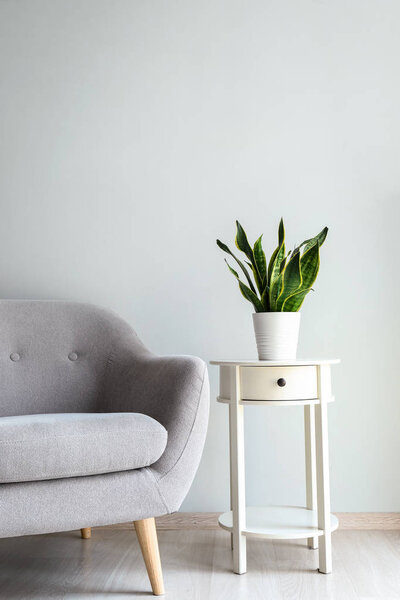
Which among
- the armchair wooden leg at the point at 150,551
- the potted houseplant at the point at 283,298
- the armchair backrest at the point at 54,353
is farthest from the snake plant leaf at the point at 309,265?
the armchair wooden leg at the point at 150,551

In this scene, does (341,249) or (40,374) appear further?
(341,249)

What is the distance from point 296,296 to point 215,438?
0.72 m

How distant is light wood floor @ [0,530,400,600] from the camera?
1.68 m

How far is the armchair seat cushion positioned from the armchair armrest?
0.06 m

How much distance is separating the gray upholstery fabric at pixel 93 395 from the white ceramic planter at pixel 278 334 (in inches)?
12.5

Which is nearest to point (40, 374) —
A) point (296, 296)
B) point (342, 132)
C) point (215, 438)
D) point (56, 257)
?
point (56, 257)

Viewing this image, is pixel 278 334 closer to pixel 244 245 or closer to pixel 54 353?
pixel 244 245

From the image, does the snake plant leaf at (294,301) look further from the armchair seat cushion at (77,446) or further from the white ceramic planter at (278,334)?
the armchair seat cushion at (77,446)

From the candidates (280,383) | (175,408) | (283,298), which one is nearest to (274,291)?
(283,298)

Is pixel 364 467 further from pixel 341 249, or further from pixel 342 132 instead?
pixel 342 132

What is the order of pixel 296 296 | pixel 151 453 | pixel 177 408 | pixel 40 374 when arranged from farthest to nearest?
pixel 40 374 → pixel 296 296 → pixel 177 408 → pixel 151 453

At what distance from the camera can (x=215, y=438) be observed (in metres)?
2.39

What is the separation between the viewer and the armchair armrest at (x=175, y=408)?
65.1 inches

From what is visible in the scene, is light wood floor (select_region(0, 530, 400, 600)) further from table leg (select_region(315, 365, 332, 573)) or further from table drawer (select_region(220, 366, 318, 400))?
table drawer (select_region(220, 366, 318, 400))
